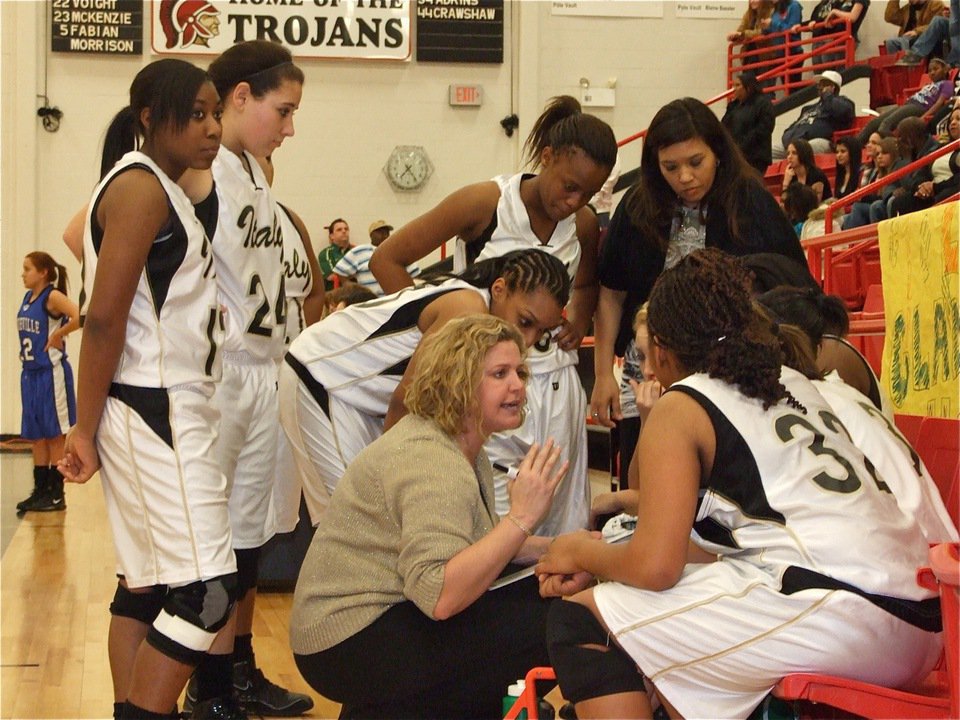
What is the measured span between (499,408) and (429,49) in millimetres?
10143

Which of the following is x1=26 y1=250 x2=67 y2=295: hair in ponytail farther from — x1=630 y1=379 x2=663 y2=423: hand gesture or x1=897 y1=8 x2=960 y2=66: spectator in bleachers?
x1=897 y1=8 x2=960 y2=66: spectator in bleachers

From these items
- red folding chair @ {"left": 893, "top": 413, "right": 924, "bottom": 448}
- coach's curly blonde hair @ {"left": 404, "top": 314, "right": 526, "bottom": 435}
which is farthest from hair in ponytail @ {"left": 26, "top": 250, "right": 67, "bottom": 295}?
red folding chair @ {"left": 893, "top": 413, "right": 924, "bottom": 448}

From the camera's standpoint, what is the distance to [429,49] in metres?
12.0

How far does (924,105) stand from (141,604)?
27.8ft

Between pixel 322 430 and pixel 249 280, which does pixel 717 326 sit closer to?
pixel 249 280

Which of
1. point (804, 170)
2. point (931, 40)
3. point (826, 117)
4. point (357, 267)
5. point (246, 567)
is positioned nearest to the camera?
point (246, 567)

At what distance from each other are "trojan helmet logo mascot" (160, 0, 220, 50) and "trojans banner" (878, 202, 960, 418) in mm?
9064

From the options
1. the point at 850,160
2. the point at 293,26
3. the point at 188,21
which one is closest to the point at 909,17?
the point at 850,160

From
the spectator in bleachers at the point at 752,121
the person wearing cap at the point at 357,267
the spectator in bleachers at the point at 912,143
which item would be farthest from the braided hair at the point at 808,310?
the spectator in bleachers at the point at 752,121

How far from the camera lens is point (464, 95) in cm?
1205

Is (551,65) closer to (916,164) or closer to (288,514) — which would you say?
(916,164)

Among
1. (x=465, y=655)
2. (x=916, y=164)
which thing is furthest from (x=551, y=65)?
(x=465, y=655)

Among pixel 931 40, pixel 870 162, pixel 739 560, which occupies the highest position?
pixel 931 40

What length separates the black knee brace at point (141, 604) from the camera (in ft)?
8.63
